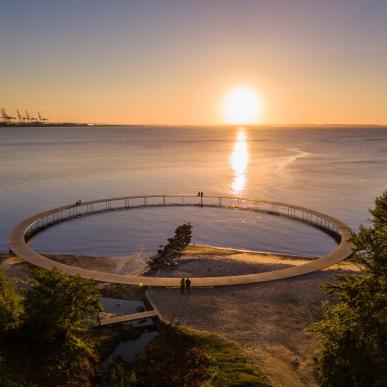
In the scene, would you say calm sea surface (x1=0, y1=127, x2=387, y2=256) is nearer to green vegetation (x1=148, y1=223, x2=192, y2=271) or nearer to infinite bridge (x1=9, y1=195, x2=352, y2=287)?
green vegetation (x1=148, y1=223, x2=192, y2=271)

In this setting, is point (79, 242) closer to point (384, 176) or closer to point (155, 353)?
point (155, 353)

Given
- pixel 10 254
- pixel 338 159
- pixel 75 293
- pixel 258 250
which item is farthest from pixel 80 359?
pixel 338 159

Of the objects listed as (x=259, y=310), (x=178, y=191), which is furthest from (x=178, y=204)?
(x=259, y=310)

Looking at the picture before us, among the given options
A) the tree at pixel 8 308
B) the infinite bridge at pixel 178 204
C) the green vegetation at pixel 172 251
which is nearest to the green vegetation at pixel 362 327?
the tree at pixel 8 308

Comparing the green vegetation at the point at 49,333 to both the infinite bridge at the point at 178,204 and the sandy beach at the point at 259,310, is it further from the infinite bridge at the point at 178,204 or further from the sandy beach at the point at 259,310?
the infinite bridge at the point at 178,204

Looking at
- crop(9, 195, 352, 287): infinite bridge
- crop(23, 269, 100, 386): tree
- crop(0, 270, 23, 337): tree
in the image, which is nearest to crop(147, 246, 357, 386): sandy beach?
crop(9, 195, 352, 287): infinite bridge
